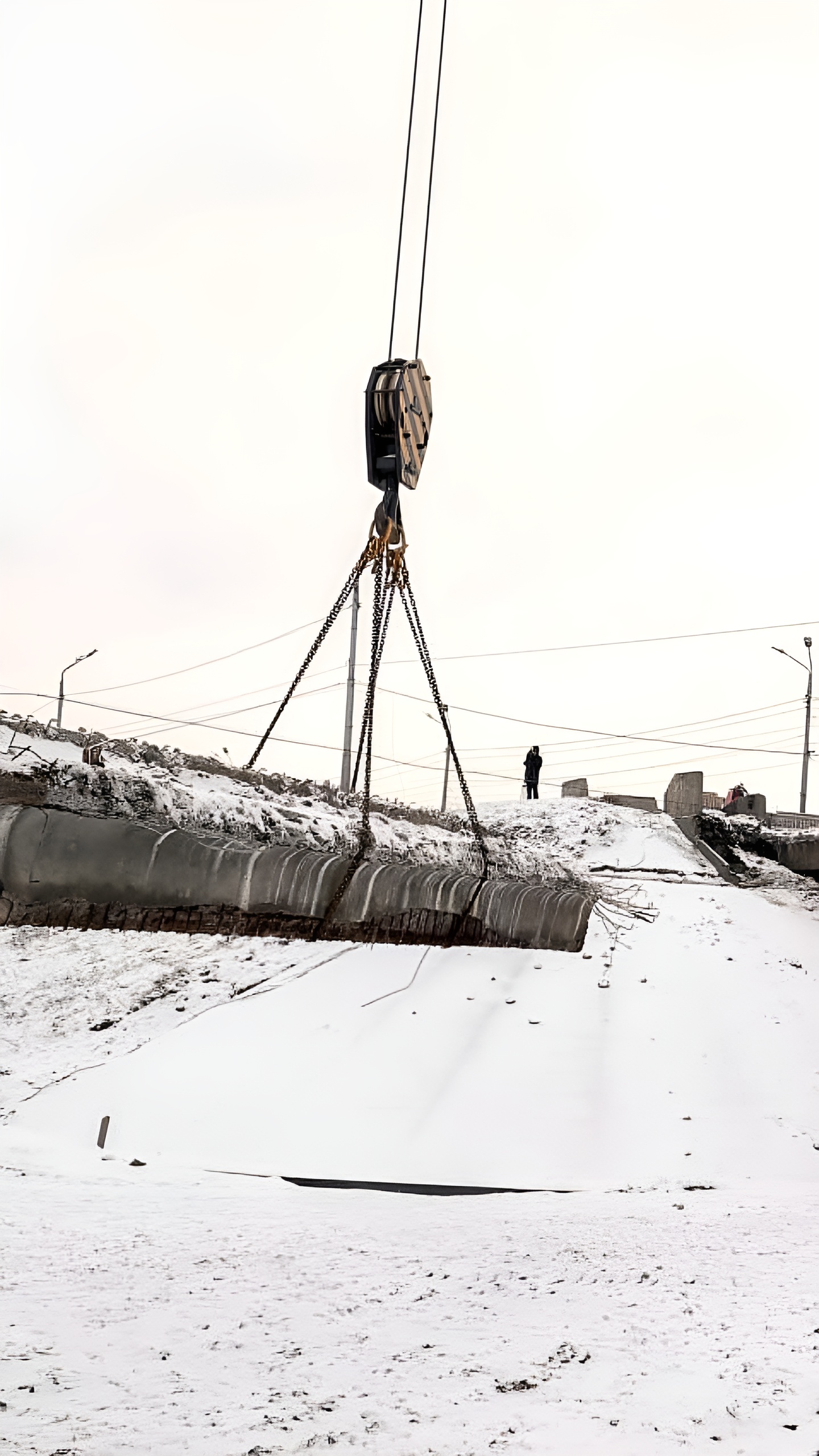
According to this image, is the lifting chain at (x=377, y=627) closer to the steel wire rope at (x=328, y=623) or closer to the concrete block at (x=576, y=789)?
the steel wire rope at (x=328, y=623)

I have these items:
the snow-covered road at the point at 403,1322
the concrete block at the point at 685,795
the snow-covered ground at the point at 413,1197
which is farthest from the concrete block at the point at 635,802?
the snow-covered road at the point at 403,1322

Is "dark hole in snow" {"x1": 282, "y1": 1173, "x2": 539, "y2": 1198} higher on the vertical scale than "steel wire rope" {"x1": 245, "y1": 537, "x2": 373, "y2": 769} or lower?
lower

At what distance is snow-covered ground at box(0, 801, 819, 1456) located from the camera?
526cm

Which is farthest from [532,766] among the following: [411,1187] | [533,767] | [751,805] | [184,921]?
[184,921]

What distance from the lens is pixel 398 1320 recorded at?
257 inches

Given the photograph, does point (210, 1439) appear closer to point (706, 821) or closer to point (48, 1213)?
point (48, 1213)

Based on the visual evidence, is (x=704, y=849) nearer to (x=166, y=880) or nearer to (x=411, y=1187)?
(x=411, y=1187)

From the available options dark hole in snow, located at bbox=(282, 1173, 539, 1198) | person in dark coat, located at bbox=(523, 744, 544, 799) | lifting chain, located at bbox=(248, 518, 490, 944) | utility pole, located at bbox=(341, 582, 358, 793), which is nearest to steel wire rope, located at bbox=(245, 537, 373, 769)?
lifting chain, located at bbox=(248, 518, 490, 944)

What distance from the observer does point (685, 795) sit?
108 ft

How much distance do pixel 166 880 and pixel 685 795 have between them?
3139cm

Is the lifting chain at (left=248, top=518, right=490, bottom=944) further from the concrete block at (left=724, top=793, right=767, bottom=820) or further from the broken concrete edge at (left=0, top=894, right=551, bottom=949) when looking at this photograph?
the concrete block at (left=724, top=793, right=767, bottom=820)

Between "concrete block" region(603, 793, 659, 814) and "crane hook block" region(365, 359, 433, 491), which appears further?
"concrete block" region(603, 793, 659, 814)

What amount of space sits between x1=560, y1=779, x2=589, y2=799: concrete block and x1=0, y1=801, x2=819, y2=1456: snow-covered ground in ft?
51.9

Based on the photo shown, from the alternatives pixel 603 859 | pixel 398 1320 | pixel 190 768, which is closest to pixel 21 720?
pixel 190 768
